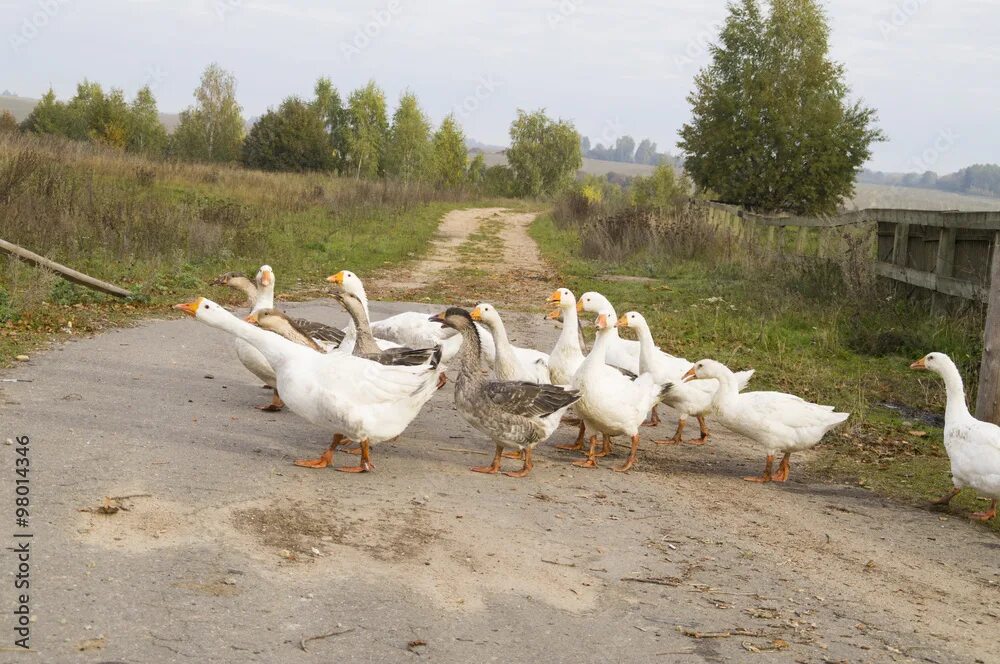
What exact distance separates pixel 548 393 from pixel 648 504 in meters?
1.14

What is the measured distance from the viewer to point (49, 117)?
69562 mm

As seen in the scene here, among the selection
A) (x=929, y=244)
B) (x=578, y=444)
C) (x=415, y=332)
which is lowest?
(x=578, y=444)

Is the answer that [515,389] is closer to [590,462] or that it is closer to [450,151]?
[590,462]

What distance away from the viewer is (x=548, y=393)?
7.45 meters

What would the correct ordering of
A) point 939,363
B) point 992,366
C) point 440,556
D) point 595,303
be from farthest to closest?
point 595,303, point 992,366, point 939,363, point 440,556

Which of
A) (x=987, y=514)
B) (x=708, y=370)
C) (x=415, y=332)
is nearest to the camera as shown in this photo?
(x=987, y=514)

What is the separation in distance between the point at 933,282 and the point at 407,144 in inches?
2502

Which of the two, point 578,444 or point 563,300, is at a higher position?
point 563,300

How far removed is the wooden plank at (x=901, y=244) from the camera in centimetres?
1498

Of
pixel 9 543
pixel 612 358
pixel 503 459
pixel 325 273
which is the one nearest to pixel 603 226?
pixel 325 273

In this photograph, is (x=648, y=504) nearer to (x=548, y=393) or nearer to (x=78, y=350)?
(x=548, y=393)

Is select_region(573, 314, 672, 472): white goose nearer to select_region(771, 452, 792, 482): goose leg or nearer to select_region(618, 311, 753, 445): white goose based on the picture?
select_region(618, 311, 753, 445): white goose

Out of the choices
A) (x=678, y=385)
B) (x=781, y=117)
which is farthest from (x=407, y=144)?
(x=678, y=385)

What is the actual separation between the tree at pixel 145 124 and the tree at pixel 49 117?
4460 millimetres
